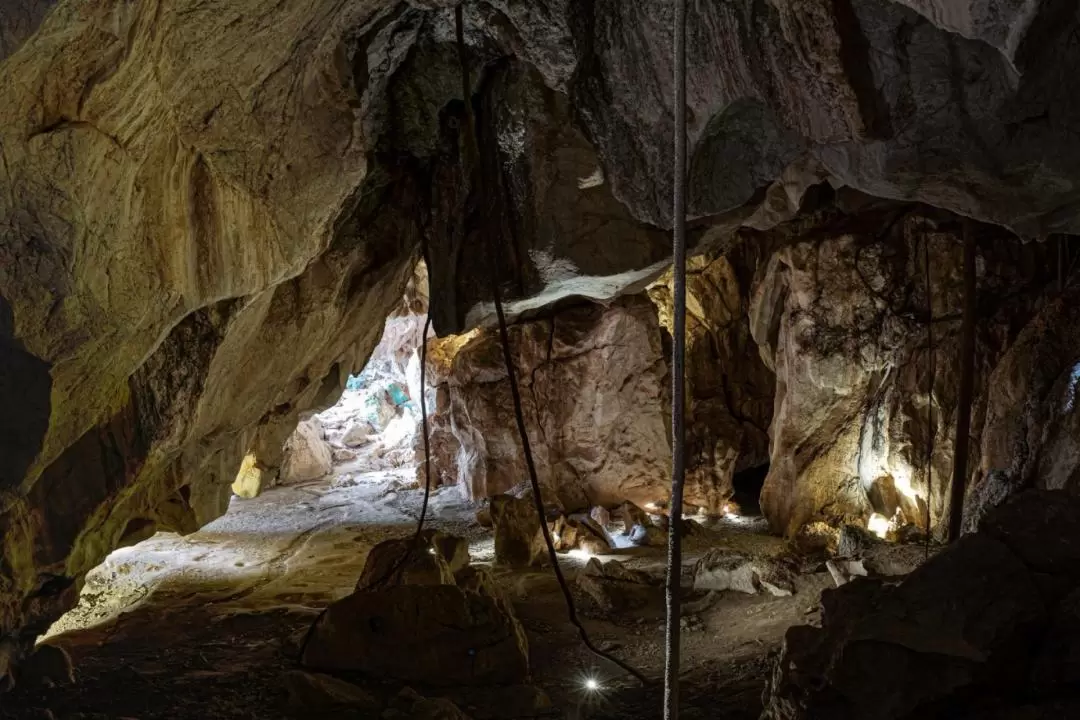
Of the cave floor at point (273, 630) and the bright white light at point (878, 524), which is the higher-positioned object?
the bright white light at point (878, 524)

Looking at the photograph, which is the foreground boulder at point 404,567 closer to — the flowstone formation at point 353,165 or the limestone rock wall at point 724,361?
the flowstone formation at point 353,165

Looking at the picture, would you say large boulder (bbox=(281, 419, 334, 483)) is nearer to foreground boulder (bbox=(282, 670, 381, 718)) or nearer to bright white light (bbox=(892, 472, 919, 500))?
foreground boulder (bbox=(282, 670, 381, 718))

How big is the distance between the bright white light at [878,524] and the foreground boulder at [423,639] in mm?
5447

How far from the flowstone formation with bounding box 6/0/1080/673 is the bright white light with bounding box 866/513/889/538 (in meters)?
4.47

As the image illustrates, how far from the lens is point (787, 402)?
10.3 meters

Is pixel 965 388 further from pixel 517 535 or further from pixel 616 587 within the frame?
pixel 517 535

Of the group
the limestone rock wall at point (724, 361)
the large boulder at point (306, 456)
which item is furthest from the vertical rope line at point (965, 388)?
the large boulder at point (306, 456)

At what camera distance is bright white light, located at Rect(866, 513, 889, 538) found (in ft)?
30.8

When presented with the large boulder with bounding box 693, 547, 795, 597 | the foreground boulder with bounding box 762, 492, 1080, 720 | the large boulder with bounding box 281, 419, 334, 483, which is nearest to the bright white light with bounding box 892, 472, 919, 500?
the large boulder with bounding box 693, 547, 795, 597

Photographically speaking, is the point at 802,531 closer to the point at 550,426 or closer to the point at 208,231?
the point at 550,426

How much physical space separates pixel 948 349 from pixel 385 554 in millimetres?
6686

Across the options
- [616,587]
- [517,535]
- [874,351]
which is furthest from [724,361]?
[616,587]

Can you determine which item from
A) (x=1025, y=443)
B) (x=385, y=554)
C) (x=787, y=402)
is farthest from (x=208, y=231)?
(x=787, y=402)

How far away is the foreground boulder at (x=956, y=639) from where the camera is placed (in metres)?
3.25
